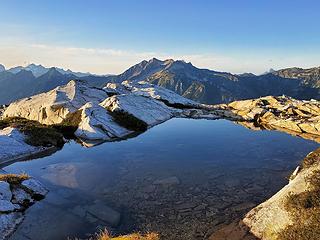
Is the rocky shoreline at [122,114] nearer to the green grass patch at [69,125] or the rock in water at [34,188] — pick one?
the green grass patch at [69,125]

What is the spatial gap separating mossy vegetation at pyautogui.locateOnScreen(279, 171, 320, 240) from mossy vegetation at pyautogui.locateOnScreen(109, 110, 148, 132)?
3737cm

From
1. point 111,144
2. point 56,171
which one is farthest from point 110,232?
point 111,144

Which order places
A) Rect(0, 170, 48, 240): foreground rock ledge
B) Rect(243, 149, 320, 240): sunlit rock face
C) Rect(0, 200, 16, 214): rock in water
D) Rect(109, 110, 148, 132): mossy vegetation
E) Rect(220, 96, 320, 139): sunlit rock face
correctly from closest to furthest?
Rect(243, 149, 320, 240): sunlit rock face < Rect(0, 170, 48, 240): foreground rock ledge < Rect(0, 200, 16, 214): rock in water < Rect(109, 110, 148, 132): mossy vegetation < Rect(220, 96, 320, 139): sunlit rock face

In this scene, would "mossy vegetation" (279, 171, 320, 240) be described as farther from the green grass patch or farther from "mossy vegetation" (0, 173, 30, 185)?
the green grass patch

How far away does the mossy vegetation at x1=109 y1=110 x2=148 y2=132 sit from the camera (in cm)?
5532

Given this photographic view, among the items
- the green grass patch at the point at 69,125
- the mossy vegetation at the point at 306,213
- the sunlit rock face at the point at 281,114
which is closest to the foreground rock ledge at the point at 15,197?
the mossy vegetation at the point at 306,213

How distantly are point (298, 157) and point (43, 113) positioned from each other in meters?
44.6

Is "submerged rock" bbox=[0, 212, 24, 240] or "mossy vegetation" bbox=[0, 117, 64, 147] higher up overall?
"mossy vegetation" bbox=[0, 117, 64, 147]

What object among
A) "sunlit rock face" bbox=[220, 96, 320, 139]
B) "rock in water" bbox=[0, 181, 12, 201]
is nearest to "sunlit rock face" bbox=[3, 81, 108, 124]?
"sunlit rock face" bbox=[220, 96, 320, 139]

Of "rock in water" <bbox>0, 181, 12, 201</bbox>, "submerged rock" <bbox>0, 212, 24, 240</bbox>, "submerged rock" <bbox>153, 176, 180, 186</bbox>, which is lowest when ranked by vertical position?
"submerged rock" <bbox>0, 212, 24, 240</bbox>

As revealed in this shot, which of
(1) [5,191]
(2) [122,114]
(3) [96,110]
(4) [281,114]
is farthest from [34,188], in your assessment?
(4) [281,114]

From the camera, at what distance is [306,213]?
743 inches

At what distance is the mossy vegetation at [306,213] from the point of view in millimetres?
17717

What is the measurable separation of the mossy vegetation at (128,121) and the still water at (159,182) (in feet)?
14.4
